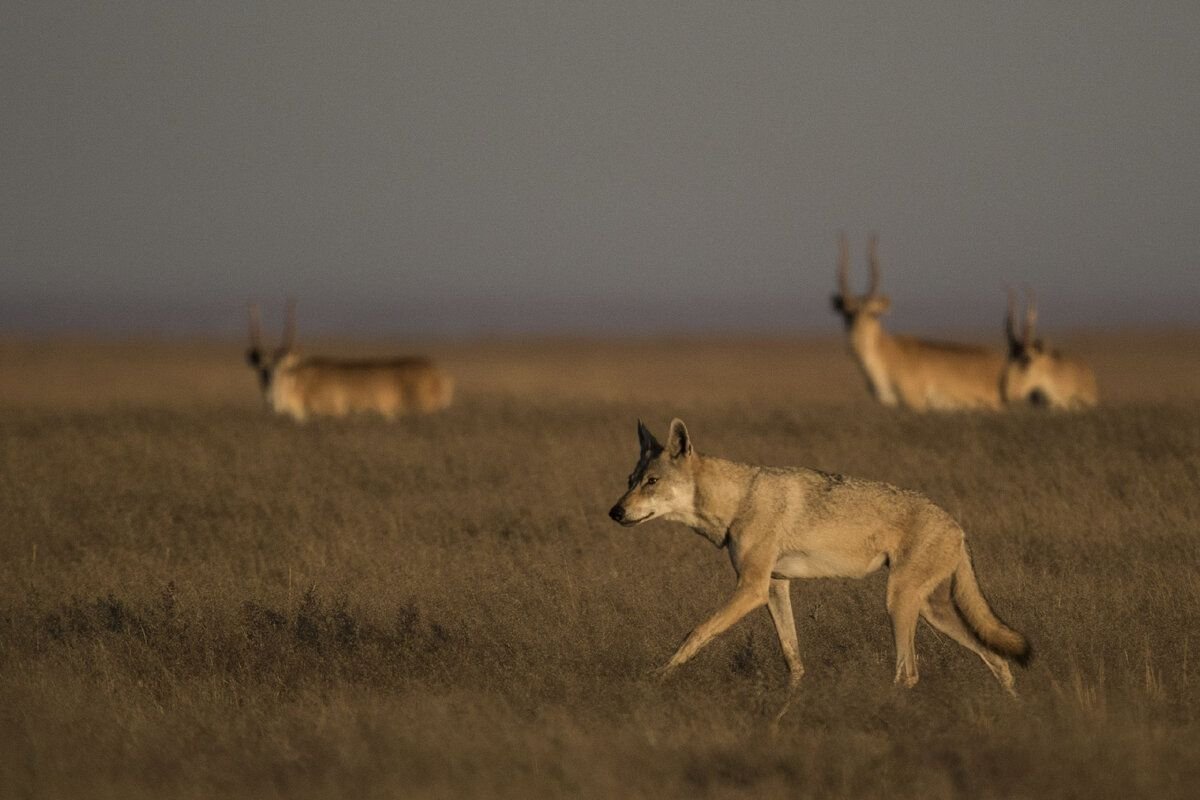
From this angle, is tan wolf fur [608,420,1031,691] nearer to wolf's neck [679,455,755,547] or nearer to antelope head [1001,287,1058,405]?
wolf's neck [679,455,755,547]

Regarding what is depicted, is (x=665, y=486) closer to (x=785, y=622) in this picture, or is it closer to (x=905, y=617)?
(x=785, y=622)

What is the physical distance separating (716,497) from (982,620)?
1.59 m

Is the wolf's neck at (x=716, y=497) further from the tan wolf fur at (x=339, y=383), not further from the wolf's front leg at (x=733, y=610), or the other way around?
Answer: the tan wolf fur at (x=339, y=383)

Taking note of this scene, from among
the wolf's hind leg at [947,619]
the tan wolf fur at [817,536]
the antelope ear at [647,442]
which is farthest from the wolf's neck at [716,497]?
the wolf's hind leg at [947,619]

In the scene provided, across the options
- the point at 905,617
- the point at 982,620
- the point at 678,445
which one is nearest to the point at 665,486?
the point at 678,445

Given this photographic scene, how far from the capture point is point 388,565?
10453 millimetres

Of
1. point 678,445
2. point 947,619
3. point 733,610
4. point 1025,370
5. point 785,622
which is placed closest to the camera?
point 733,610

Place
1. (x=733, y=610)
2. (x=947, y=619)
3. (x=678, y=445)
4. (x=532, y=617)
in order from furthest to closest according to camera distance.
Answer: (x=532, y=617) < (x=678, y=445) < (x=947, y=619) < (x=733, y=610)

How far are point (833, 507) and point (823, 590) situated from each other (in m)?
1.91

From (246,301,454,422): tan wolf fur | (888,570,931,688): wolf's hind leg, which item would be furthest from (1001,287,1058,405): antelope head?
(888,570,931,688): wolf's hind leg

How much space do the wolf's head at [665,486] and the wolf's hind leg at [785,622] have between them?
684mm

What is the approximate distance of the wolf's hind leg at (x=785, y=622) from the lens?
770 cm

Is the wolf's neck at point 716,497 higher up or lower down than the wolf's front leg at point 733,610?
higher up

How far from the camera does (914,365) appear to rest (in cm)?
2217
